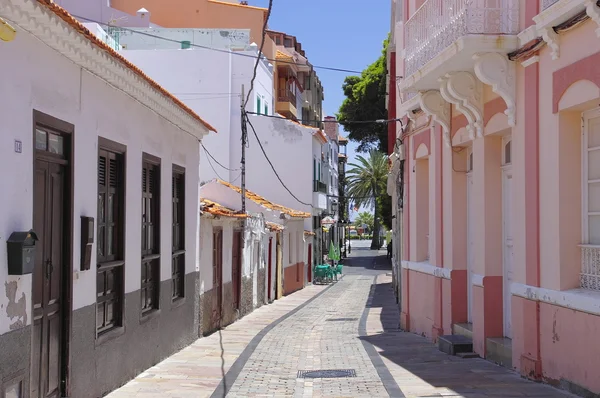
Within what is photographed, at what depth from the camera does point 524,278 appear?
922cm

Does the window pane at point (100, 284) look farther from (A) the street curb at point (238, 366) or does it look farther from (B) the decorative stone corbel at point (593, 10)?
(B) the decorative stone corbel at point (593, 10)

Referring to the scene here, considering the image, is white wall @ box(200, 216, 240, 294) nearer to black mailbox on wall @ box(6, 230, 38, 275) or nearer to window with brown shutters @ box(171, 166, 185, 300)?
window with brown shutters @ box(171, 166, 185, 300)

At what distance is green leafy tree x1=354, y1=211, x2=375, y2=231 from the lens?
427 ft

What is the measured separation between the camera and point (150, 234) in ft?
35.8

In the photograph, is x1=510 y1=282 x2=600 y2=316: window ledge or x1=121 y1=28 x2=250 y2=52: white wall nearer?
x1=510 y1=282 x2=600 y2=316: window ledge

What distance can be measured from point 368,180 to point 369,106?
19.4m

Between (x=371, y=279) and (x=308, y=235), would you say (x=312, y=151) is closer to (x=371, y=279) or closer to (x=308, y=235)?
(x=308, y=235)

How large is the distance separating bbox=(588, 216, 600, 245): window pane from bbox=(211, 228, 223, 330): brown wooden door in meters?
9.17

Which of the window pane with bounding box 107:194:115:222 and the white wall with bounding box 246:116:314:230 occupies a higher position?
the white wall with bounding box 246:116:314:230

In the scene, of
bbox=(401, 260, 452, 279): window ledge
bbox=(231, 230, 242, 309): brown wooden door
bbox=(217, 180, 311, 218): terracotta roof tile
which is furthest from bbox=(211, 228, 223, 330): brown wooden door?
bbox=(217, 180, 311, 218): terracotta roof tile

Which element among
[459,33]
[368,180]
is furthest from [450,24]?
[368,180]

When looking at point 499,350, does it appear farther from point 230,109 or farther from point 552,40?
point 230,109

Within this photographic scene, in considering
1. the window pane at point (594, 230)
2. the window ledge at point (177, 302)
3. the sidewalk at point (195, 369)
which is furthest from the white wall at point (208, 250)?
the window pane at point (594, 230)

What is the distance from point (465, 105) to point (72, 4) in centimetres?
2277
